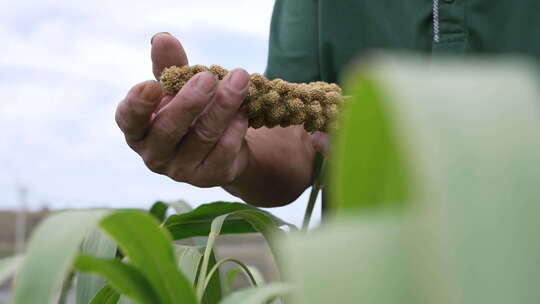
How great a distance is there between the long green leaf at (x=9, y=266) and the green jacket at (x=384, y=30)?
0.72 metres

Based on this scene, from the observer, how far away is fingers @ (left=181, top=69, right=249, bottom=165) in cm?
53

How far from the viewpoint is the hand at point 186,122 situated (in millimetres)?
547

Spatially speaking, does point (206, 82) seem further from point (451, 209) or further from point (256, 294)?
point (451, 209)

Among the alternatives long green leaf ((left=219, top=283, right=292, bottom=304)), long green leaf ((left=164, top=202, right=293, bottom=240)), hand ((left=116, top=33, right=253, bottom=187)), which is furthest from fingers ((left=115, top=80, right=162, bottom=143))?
long green leaf ((left=219, top=283, right=292, bottom=304))

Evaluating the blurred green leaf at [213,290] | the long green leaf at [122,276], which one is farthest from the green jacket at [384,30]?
the long green leaf at [122,276]

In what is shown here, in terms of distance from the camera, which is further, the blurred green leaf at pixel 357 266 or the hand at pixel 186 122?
the hand at pixel 186 122

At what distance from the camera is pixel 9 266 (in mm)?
238

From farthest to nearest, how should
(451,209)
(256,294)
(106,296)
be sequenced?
(106,296), (256,294), (451,209)

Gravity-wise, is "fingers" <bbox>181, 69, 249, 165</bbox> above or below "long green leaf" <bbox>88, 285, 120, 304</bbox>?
above

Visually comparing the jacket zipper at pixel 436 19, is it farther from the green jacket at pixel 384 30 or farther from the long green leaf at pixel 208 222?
the long green leaf at pixel 208 222

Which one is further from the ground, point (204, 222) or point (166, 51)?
point (166, 51)

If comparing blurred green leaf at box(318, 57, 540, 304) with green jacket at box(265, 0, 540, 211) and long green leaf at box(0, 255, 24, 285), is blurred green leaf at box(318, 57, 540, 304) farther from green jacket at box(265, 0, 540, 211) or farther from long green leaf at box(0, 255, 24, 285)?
green jacket at box(265, 0, 540, 211)

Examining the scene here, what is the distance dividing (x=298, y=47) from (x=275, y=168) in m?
0.22

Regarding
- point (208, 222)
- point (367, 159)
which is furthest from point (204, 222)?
point (367, 159)
